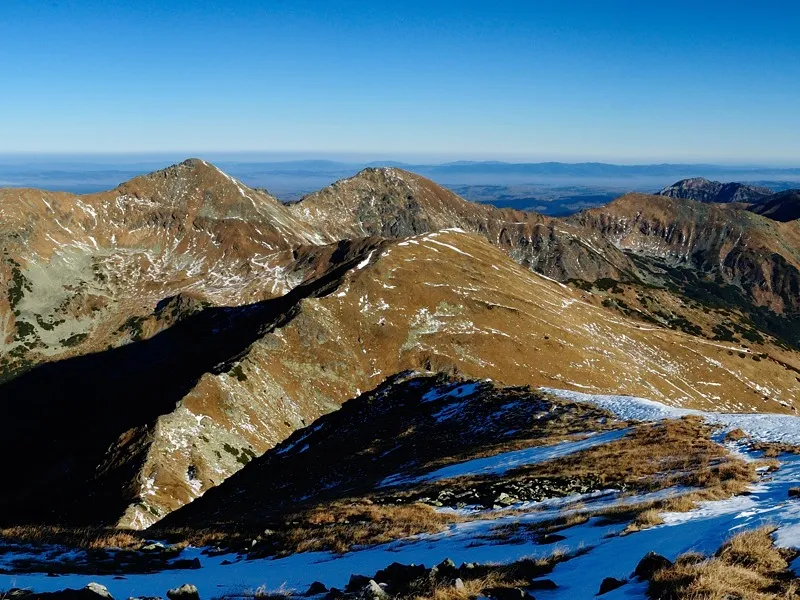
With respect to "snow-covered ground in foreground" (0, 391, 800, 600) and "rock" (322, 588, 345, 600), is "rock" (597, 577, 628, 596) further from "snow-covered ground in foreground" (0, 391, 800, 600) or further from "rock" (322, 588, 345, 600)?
"rock" (322, 588, 345, 600)

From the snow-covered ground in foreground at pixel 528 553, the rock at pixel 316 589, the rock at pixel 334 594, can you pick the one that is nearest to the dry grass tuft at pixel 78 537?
the snow-covered ground in foreground at pixel 528 553

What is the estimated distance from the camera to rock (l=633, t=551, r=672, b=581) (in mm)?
11523

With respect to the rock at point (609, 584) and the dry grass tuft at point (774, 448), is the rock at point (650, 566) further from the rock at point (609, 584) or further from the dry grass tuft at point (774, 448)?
the dry grass tuft at point (774, 448)

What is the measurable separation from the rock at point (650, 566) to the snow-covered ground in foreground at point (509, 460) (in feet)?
64.3

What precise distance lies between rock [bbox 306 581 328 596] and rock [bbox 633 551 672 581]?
24.3 ft

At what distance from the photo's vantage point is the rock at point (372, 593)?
1184 cm

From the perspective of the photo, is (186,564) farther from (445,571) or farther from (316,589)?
(445,571)

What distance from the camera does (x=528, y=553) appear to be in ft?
52.2

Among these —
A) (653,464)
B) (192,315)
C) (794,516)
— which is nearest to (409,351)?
(653,464)

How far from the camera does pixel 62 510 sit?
206 ft

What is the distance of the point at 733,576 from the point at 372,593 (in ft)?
24.1

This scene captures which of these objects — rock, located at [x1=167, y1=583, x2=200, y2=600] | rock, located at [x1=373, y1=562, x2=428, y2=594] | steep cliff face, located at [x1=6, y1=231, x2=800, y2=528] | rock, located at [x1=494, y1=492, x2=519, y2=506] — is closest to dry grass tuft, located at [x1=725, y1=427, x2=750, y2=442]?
rock, located at [x1=494, y1=492, x2=519, y2=506]

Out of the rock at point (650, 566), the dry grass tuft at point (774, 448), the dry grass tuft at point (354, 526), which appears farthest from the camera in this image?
the dry grass tuft at point (774, 448)

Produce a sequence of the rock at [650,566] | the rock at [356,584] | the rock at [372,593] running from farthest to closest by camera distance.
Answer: the rock at [356,584]
the rock at [372,593]
the rock at [650,566]
